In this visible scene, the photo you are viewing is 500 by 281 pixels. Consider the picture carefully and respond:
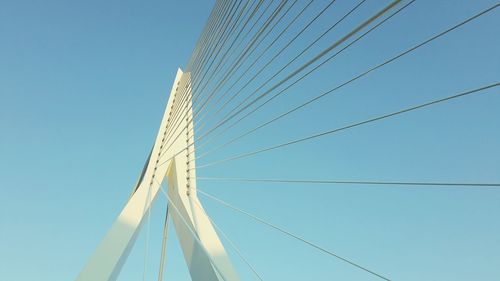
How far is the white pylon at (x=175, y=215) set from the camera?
386cm

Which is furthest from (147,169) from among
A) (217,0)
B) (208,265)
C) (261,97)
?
(261,97)

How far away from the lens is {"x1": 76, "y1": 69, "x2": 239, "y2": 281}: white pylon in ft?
12.7

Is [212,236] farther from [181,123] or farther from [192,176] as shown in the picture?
[181,123]

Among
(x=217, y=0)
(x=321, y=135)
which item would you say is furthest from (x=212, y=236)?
(x=217, y=0)

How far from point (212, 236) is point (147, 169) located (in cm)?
138

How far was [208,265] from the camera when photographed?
387 cm

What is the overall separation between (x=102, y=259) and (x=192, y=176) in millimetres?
1495

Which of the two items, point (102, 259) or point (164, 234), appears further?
point (164, 234)

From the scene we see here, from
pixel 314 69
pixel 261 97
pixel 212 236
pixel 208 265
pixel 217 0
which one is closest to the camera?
pixel 314 69

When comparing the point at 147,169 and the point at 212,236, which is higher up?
the point at 147,169

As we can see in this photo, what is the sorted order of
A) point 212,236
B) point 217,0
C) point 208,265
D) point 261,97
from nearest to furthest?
point 261,97, point 208,265, point 212,236, point 217,0

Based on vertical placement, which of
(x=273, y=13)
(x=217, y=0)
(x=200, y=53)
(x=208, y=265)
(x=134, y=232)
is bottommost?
(x=208, y=265)

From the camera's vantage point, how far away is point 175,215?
16.2ft

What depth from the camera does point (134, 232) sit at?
14.3ft
